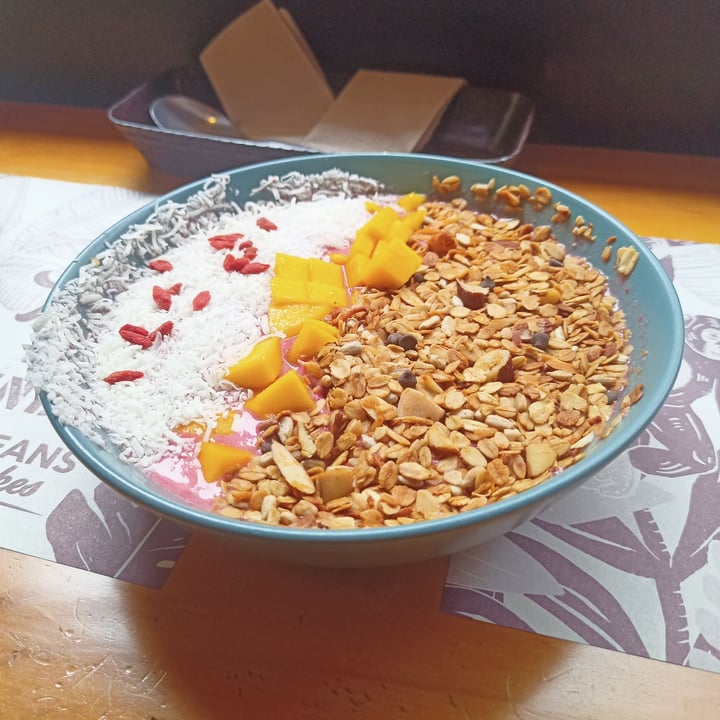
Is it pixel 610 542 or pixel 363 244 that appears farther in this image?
pixel 363 244

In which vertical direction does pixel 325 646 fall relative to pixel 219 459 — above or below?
below

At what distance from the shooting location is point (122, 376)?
25.6 inches

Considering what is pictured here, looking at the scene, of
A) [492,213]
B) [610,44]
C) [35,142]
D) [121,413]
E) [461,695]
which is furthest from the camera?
[35,142]

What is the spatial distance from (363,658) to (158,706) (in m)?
0.16

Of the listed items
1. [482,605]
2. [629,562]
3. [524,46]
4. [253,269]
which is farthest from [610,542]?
[524,46]

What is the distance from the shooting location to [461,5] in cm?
114

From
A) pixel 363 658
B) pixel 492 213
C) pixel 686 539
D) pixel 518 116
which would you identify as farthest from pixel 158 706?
pixel 518 116

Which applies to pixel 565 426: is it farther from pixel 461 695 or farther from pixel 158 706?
pixel 158 706

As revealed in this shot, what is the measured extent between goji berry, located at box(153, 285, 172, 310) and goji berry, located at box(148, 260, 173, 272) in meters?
0.05

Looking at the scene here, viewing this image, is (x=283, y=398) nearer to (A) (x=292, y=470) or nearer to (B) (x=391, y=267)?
(A) (x=292, y=470)

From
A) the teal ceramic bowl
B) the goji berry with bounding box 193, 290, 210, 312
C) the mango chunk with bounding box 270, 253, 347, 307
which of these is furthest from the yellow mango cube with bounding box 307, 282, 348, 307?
the teal ceramic bowl

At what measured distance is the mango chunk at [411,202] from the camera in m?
0.88

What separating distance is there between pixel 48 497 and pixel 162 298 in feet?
0.75

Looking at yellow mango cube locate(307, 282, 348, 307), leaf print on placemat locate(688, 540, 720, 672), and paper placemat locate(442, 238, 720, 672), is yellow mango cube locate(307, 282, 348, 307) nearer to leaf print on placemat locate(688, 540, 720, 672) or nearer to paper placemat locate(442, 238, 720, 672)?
paper placemat locate(442, 238, 720, 672)
